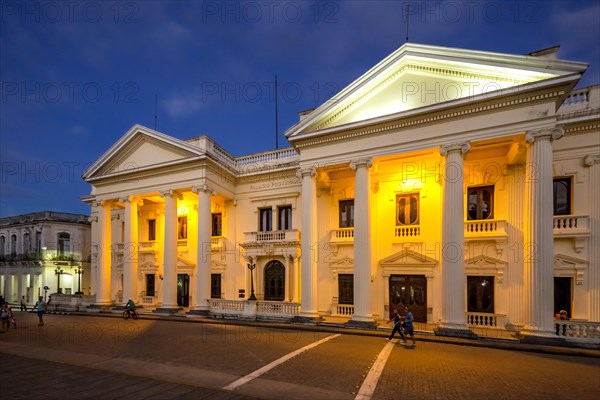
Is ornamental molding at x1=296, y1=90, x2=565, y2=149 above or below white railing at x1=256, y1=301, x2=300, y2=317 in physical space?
above

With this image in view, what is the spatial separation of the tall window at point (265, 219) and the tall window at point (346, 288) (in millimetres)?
6011

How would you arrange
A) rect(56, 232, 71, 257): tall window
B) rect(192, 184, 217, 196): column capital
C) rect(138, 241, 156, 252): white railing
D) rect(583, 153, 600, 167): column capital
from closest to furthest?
rect(583, 153, 600, 167): column capital, rect(192, 184, 217, 196): column capital, rect(138, 241, 156, 252): white railing, rect(56, 232, 71, 257): tall window

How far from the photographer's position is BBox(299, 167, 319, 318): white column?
1752 cm

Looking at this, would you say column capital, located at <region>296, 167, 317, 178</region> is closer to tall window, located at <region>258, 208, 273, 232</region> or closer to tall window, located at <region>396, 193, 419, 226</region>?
tall window, located at <region>396, 193, 419, 226</region>

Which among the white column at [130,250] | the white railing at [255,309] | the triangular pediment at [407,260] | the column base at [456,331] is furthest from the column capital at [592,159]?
the white column at [130,250]

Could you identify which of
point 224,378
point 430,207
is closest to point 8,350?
point 224,378

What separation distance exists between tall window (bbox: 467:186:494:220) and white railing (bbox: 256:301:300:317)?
10282 mm

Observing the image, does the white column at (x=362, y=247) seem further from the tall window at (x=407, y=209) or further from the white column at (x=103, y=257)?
the white column at (x=103, y=257)

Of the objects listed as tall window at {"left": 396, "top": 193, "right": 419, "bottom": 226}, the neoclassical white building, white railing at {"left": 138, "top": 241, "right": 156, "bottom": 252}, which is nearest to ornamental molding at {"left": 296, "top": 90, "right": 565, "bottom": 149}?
the neoclassical white building

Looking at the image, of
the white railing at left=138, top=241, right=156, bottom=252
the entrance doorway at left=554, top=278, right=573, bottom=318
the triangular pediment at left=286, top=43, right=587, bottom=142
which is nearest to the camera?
the triangular pediment at left=286, top=43, right=587, bottom=142

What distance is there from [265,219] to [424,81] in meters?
12.9

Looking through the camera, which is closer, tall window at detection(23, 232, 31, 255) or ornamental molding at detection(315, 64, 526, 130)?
ornamental molding at detection(315, 64, 526, 130)

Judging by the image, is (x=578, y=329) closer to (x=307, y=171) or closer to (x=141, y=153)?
(x=307, y=171)

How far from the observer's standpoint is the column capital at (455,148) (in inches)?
578
